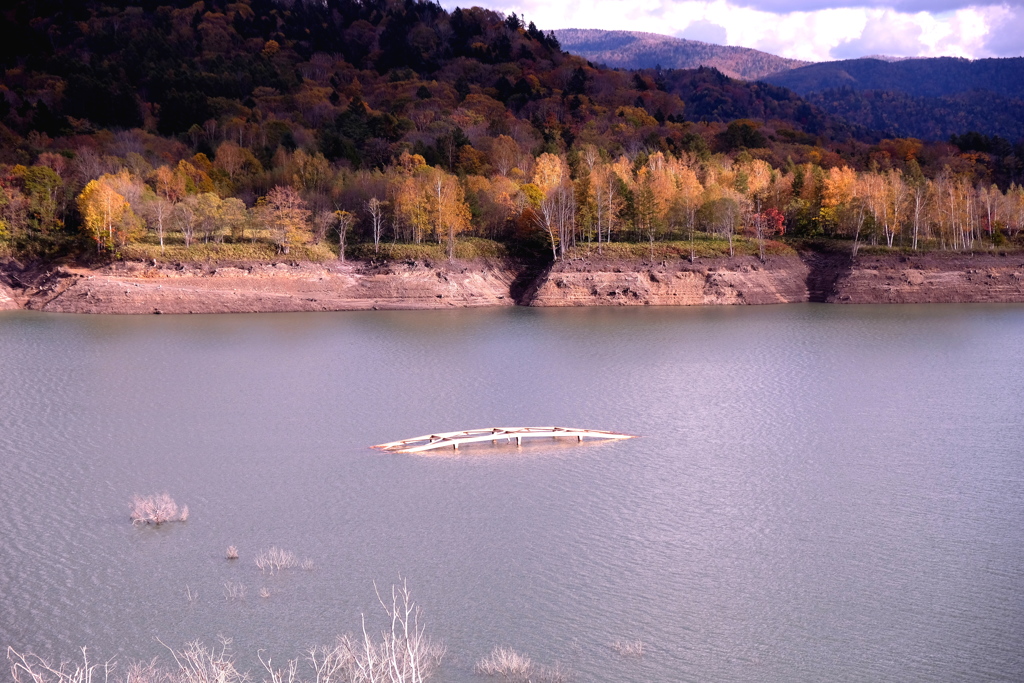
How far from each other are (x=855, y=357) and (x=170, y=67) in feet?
375

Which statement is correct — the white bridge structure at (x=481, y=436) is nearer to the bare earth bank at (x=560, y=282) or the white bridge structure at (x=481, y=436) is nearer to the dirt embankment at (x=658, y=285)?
the bare earth bank at (x=560, y=282)

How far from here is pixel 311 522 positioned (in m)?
20.0


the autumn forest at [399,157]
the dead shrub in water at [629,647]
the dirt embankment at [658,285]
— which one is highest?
the autumn forest at [399,157]

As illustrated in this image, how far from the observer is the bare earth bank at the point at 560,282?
186ft

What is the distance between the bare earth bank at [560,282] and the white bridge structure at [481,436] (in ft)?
109

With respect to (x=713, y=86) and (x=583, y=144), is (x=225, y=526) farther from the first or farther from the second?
(x=713, y=86)

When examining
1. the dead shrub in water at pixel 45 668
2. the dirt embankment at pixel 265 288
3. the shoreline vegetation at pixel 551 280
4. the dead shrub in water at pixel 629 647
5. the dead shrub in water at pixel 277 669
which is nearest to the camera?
the dead shrub in water at pixel 277 669

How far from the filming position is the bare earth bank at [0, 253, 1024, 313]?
5666 centimetres

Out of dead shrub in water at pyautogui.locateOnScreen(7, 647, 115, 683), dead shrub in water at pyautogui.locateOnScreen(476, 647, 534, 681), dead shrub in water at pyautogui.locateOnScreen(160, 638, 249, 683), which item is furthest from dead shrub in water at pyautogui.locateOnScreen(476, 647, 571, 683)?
dead shrub in water at pyautogui.locateOnScreen(7, 647, 115, 683)

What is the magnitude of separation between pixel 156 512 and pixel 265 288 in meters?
39.3

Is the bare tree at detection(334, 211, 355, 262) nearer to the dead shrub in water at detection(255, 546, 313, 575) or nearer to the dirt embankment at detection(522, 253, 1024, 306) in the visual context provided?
the dirt embankment at detection(522, 253, 1024, 306)

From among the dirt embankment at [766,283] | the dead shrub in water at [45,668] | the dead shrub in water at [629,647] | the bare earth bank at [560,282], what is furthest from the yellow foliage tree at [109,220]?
the dead shrub in water at [629,647]

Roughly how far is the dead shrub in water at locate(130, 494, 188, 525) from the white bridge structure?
670cm

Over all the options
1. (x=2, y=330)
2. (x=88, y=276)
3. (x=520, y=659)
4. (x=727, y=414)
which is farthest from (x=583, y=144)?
(x=520, y=659)
